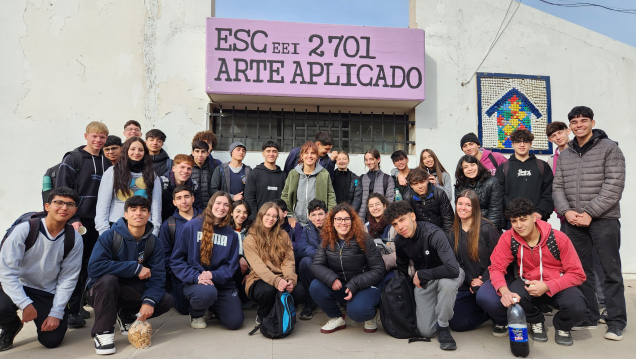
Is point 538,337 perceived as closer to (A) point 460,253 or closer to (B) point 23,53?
(A) point 460,253

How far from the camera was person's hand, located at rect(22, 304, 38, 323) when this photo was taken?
10.0 feet

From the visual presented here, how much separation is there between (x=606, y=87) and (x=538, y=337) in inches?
198

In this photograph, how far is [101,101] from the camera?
579 cm

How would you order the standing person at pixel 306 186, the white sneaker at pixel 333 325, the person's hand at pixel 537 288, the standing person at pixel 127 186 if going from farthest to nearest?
the standing person at pixel 306 186 → the standing person at pixel 127 186 → the white sneaker at pixel 333 325 → the person's hand at pixel 537 288

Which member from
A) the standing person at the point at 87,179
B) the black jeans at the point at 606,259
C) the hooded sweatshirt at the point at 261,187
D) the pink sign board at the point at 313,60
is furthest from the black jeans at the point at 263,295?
the pink sign board at the point at 313,60

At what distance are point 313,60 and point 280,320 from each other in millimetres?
3799

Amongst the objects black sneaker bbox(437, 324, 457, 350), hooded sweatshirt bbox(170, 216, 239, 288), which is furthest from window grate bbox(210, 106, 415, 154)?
black sneaker bbox(437, 324, 457, 350)

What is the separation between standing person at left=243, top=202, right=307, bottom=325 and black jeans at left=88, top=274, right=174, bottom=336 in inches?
29.6

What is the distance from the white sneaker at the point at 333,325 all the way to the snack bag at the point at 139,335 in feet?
4.70

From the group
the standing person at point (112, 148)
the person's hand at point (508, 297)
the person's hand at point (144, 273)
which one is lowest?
the person's hand at point (508, 297)

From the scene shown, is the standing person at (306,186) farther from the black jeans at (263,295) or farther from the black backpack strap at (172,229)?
the black backpack strap at (172,229)

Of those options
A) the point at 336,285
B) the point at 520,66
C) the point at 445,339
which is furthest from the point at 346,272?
the point at 520,66

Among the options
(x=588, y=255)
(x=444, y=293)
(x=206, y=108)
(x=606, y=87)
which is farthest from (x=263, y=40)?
(x=606, y=87)

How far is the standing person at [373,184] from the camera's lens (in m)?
5.02
